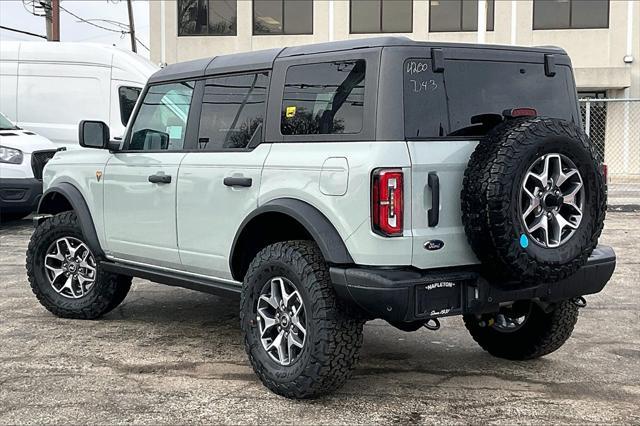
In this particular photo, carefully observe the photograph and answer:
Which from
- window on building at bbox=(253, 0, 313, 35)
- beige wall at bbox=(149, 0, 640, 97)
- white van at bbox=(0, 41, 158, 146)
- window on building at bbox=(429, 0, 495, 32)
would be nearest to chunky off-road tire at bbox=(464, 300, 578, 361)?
white van at bbox=(0, 41, 158, 146)

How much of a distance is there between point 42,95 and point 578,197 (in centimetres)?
1153

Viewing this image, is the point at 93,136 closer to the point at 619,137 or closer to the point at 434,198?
the point at 434,198

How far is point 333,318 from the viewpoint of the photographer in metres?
3.91

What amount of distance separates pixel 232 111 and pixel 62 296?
7.49 ft

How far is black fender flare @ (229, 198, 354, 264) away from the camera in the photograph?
3881mm

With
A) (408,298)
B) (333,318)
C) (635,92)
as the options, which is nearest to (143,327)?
(333,318)

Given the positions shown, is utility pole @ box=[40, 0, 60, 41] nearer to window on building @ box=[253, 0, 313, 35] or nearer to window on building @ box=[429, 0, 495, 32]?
window on building @ box=[253, 0, 313, 35]

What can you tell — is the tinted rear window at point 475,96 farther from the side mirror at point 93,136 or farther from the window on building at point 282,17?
the window on building at point 282,17

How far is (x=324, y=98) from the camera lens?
13.7ft

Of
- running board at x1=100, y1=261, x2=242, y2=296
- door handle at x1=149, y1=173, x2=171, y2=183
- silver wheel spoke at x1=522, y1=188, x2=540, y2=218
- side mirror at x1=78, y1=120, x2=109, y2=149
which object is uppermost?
side mirror at x1=78, y1=120, x2=109, y2=149

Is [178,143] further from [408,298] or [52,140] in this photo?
[52,140]

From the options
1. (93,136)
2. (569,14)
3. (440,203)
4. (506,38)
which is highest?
(569,14)

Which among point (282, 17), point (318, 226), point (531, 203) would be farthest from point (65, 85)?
point (282, 17)

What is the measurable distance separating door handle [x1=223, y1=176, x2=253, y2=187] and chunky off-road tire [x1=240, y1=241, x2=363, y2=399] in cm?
43
